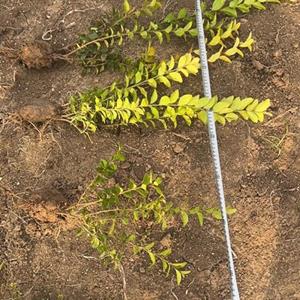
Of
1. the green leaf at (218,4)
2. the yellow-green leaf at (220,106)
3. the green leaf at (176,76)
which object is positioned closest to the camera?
the yellow-green leaf at (220,106)

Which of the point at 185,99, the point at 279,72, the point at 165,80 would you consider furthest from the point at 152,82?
the point at 279,72

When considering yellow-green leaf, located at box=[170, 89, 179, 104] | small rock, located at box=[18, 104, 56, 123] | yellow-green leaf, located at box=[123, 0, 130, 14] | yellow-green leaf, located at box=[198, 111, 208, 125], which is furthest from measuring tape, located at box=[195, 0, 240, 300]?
small rock, located at box=[18, 104, 56, 123]

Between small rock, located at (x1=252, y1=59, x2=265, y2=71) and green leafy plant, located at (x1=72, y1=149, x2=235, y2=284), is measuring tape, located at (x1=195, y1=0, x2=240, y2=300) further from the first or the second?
small rock, located at (x1=252, y1=59, x2=265, y2=71)

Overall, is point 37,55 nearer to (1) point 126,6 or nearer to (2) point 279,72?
(1) point 126,6

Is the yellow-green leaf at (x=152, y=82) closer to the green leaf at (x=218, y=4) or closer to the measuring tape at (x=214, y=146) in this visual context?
the measuring tape at (x=214, y=146)

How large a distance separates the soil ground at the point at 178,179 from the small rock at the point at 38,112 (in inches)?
1.8

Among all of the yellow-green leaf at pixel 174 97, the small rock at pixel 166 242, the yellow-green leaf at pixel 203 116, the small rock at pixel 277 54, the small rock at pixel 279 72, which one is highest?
the small rock at pixel 277 54

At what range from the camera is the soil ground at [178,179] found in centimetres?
225

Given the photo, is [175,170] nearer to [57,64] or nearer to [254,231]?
[254,231]

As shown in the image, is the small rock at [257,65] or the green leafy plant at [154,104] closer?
the green leafy plant at [154,104]

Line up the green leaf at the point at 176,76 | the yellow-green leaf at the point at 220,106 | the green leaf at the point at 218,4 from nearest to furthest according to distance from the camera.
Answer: the yellow-green leaf at the point at 220,106
the green leaf at the point at 176,76
the green leaf at the point at 218,4

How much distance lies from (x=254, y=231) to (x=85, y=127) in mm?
755

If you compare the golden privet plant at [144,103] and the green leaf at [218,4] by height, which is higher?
the green leaf at [218,4]

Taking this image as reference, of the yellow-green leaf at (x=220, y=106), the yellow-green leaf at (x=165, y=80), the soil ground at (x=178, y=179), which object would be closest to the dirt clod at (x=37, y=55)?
the soil ground at (x=178, y=179)
